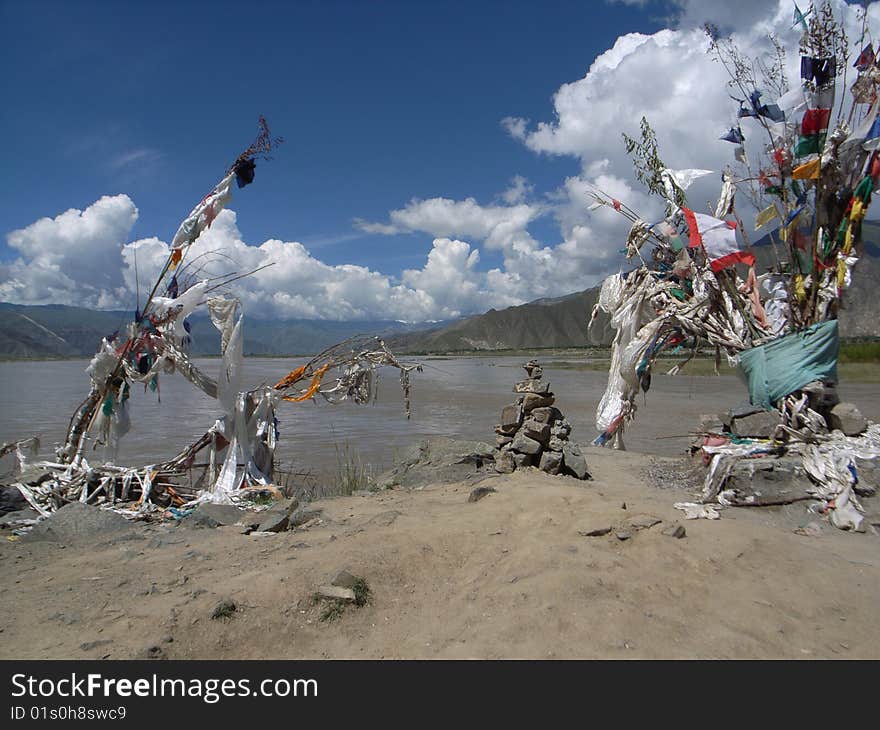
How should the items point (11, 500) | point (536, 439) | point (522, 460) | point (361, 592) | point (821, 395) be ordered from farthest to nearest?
point (536, 439) → point (522, 460) → point (821, 395) → point (11, 500) → point (361, 592)

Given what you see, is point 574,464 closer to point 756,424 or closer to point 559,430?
point 559,430

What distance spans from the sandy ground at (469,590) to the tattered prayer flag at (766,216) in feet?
17.8

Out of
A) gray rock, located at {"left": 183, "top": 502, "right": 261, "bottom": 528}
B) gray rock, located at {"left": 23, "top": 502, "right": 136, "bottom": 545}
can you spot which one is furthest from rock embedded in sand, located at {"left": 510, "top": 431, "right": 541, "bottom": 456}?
gray rock, located at {"left": 23, "top": 502, "right": 136, "bottom": 545}

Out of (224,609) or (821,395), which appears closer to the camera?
(224,609)

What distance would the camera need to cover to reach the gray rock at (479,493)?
6.96 meters

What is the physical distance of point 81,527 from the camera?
6328 millimetres

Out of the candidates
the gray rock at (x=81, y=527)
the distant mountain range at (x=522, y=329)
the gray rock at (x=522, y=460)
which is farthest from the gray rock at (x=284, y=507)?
the distant mountain range at (x=522, y=329)

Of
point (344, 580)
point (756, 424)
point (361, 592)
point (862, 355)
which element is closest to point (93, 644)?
point (344, 580)

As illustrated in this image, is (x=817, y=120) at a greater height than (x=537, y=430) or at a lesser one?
greater

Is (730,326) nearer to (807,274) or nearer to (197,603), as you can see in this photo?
(807,274)

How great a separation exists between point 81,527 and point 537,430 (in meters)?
6.07

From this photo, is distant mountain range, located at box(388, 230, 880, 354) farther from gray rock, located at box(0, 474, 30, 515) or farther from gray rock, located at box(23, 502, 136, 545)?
gray rock, located at box(23, 502, 136, 545)
